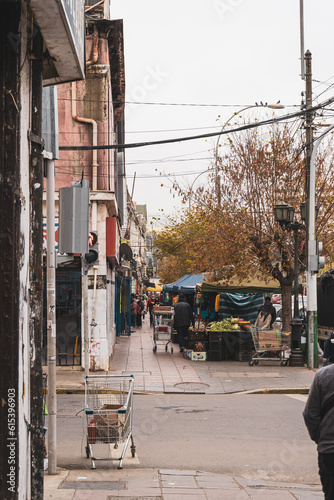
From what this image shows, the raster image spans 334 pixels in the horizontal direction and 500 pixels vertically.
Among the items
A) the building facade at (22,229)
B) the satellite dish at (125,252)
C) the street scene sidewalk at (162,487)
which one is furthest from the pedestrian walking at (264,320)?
the building facade at (22,229)

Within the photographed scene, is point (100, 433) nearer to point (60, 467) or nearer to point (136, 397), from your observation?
point (60, 467)

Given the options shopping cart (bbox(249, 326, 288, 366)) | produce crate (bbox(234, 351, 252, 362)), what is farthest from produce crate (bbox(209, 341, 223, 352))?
shopping cart (bbox(249, 326, 288, 366))

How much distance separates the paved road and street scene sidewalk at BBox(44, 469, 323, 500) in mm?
408

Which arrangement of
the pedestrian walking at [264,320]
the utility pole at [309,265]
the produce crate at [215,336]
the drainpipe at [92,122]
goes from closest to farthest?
the utility pole at [309,265] → the drainpipe at [92,122] → the produce crate at [215,336] → the pedestrian walking at [264,320]

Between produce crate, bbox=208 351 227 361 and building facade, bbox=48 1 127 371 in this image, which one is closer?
building facade, bbox=48 1 127 371

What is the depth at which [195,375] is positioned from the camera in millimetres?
16016

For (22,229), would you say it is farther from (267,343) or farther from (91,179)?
(267,343)

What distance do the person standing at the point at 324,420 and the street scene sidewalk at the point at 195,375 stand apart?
30.1 feet

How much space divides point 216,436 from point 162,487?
2976 mm

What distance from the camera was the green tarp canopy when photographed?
67.9 ft

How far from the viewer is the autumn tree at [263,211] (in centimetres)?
Result: 2028

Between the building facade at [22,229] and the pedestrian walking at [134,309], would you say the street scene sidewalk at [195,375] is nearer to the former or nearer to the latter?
the building facade at [22,229]

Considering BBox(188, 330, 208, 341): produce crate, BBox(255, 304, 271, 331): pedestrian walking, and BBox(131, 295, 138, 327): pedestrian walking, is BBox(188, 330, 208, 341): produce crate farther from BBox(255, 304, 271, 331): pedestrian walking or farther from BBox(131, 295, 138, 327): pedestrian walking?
BBox(131, 295, 138, 327): pedestrian walking

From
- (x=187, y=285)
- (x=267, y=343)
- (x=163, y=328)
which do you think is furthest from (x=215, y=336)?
(x=187, y=285)
